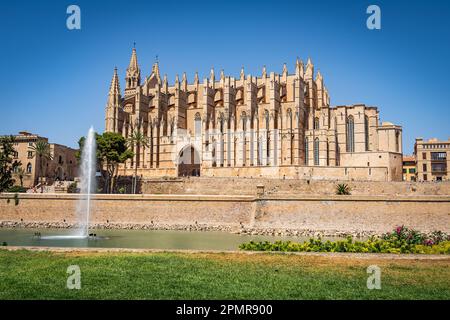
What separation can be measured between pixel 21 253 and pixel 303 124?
40.9 metres

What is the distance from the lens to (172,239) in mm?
25172

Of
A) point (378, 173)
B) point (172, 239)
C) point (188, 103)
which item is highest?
point (188, 103)

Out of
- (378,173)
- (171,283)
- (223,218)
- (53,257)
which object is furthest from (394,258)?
(378,173)

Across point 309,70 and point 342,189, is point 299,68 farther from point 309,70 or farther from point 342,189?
point 342,189

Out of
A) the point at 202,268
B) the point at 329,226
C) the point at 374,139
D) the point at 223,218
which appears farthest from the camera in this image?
the point at 374,139

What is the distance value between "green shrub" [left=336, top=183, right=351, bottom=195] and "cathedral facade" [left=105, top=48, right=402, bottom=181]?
5408 mm

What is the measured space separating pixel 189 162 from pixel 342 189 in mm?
23620

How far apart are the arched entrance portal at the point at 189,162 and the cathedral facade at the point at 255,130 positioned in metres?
0.13

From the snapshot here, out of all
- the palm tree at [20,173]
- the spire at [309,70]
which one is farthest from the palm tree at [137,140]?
the spire at [309,70]

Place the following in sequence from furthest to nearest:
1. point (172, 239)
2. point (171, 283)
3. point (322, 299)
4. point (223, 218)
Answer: point (223, 218) < point (172, 239) < point (171, 283) < point (322, 299)

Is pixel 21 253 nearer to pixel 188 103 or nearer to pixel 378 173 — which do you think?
pixel 378 173

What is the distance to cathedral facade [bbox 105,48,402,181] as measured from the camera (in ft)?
157

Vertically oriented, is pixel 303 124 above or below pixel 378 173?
above

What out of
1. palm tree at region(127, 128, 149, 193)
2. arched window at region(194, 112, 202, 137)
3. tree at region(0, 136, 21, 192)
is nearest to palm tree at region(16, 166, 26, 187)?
tree at region(0, 136, 21, 192)
